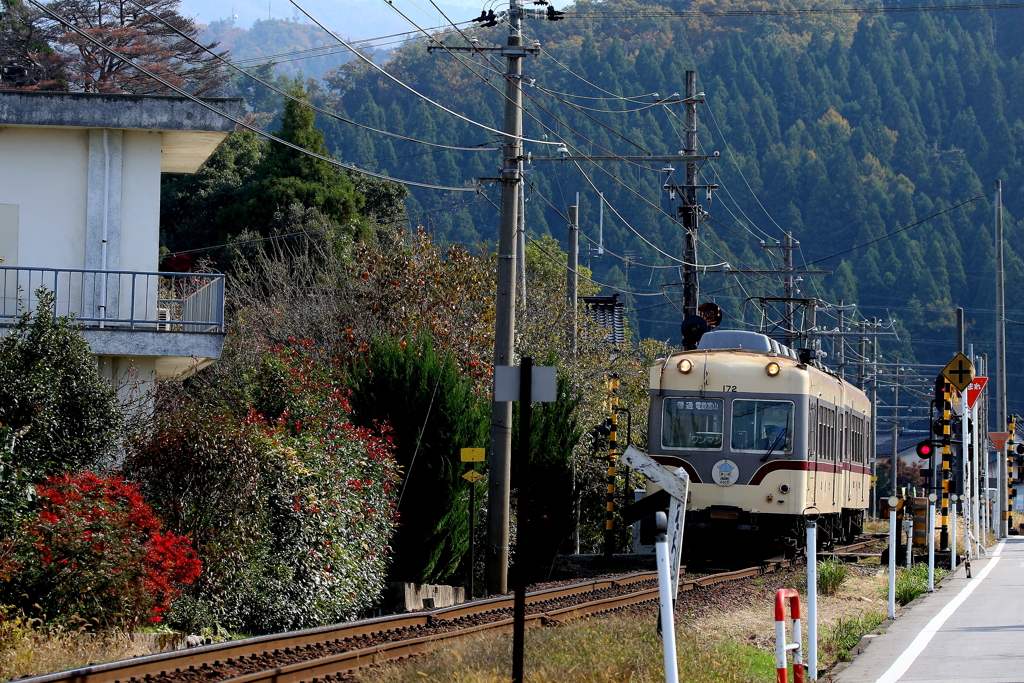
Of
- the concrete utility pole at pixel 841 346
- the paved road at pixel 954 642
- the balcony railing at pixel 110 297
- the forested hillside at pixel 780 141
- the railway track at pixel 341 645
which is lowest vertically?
the railway track at pixel 341 645

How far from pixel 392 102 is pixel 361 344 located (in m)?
85.1

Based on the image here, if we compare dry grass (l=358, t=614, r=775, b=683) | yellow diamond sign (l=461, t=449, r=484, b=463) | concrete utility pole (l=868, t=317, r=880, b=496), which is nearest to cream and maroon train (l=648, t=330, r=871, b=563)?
yellow diamond sign (l=461, t=449, r=484, b=463)

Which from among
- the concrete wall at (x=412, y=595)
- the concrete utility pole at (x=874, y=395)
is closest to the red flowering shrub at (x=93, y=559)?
the concrete wall at (x=412, y=595)

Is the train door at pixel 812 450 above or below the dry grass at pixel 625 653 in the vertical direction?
above

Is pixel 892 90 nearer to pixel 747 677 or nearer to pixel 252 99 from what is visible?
pixel 252 99

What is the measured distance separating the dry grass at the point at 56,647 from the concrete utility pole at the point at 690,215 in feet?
54.2

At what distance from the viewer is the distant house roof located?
A: 56.6 ft

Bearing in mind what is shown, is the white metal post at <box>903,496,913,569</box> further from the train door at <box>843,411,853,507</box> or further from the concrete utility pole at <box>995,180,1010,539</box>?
the concrete utility pole at <box>995,180,1010,539</box>

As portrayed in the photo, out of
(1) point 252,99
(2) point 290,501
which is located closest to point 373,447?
(2) point 290,501

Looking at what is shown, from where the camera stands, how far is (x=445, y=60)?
95188 mm

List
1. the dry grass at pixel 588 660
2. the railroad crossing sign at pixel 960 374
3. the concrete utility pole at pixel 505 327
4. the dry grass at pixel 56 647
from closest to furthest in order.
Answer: the dry grass at pixel 588 660 → the dry grass at pixel 56 647 → the concrete utility pole at pixel 505 327 → the railroad crossing sign at pixel 960 374

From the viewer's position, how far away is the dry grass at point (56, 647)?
10086 millimetres

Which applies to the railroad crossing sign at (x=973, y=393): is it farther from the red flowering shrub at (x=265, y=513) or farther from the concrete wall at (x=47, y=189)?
the concrete wall at (x=47, y=189)

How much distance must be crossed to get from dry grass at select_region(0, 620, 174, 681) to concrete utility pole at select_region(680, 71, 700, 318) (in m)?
16.5
